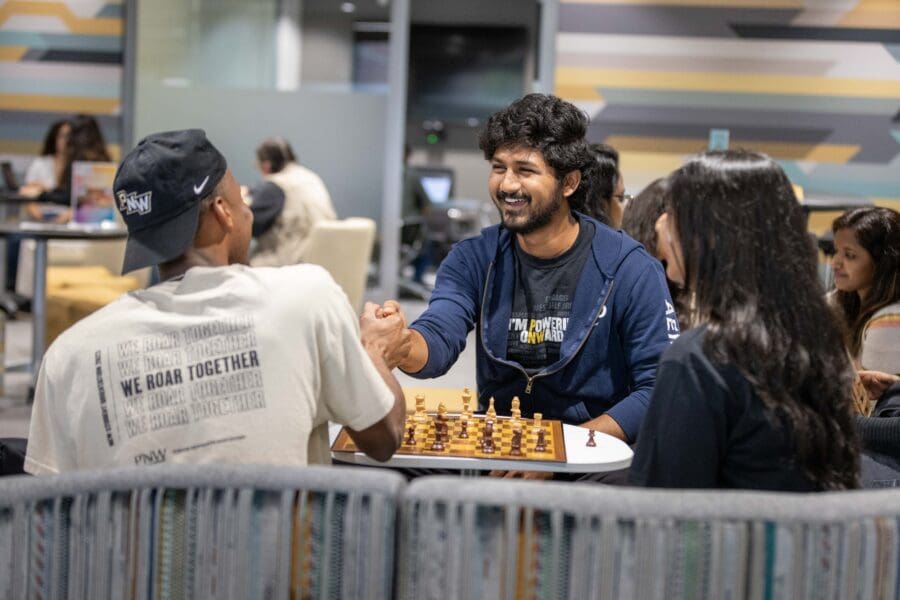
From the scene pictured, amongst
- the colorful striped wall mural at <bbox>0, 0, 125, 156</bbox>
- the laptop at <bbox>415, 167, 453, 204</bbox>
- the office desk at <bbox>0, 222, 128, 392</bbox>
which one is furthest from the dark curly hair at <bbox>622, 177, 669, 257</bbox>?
the laptop at <bbox>415, 167, 453, 204</bbox>

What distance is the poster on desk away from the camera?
19.5 ft

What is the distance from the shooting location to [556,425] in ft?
7.59

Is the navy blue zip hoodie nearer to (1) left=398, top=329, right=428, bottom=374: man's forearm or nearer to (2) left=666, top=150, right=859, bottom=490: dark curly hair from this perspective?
(1) left=398, top=329, right=428, bottom=374: man's forearm

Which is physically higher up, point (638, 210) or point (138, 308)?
point (638, 210)

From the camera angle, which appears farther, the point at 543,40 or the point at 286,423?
the point at 543,40

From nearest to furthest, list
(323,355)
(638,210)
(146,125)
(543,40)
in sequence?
(323,355) → (638,210) → (543,40) → (146,125)

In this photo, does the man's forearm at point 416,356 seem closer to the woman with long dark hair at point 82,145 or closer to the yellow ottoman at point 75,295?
the yellow ottoman at point 75,295

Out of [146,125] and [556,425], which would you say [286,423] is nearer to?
[556,425]

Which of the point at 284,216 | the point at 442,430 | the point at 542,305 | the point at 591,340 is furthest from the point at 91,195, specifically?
the point at 442,430

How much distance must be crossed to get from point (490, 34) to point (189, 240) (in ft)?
32.6

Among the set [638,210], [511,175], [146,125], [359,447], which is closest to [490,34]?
[146,125]

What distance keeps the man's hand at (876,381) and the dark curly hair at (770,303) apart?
1.39 metres

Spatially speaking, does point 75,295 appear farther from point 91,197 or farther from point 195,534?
point 195,534

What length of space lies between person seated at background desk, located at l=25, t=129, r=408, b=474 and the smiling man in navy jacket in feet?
2.47
